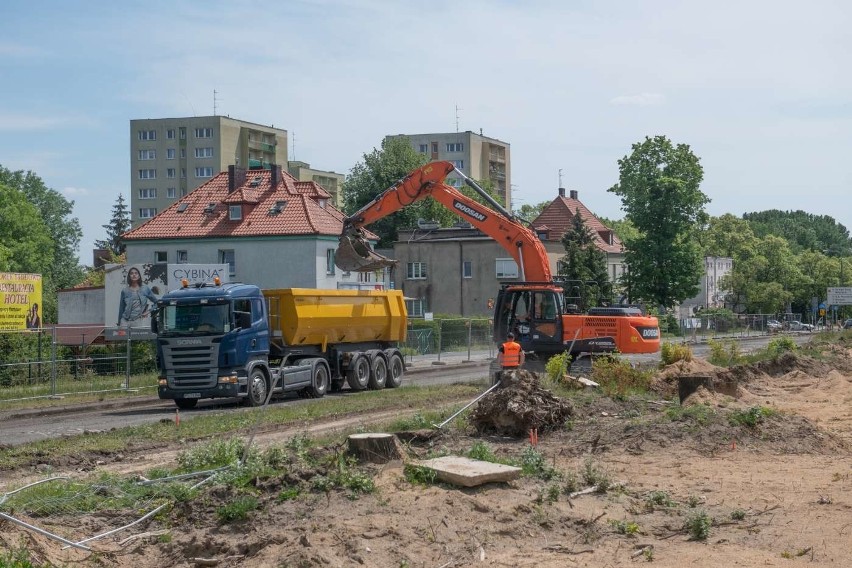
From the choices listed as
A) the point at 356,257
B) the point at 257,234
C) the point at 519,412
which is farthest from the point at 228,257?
the point at 519,412

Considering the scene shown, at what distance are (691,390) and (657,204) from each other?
155 feet

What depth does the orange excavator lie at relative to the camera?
27109mm

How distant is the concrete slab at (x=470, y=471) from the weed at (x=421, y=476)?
0.04 m

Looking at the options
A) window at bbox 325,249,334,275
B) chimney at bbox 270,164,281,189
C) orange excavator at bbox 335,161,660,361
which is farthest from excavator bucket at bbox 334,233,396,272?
chimney at bbox 270,164,281,189

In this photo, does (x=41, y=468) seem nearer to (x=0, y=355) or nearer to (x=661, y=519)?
(x=661, y=519)

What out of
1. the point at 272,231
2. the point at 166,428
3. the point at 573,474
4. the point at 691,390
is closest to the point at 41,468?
the point at 166,428

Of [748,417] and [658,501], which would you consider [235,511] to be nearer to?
[658,501]

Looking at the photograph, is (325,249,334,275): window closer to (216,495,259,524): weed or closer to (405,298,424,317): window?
(405,298,424,317): window

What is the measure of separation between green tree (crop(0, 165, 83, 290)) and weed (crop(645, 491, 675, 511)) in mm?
91191

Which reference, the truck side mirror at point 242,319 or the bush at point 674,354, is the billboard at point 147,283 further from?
the bush at point 674,354

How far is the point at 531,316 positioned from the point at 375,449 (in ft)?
50.3

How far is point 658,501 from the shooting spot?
1105 centimetres

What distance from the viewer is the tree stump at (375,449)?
12.2 meters

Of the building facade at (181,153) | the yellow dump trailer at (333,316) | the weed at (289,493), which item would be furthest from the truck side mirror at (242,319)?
the building facade at (181,153)
